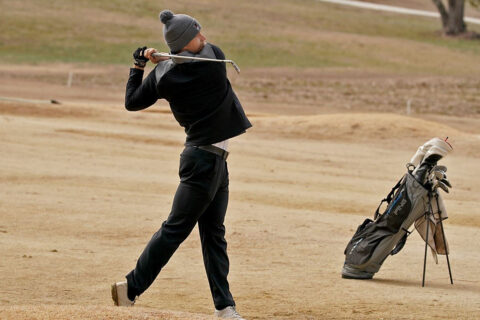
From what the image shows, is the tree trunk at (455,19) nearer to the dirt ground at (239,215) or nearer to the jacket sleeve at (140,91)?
the dirt ground at (239,215)

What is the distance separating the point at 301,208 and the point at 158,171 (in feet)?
13.5

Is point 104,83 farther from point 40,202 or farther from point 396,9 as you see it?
point 396,9

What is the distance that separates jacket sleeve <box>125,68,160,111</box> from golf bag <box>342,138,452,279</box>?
2.79 meters

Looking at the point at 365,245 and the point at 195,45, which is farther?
the point at 365,245

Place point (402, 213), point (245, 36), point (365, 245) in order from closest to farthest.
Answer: point (402, 213) < point (365, 245) < point (245, 36)

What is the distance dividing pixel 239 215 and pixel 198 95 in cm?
613

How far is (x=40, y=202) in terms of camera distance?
509 inches

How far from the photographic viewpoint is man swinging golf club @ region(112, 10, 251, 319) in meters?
6.63

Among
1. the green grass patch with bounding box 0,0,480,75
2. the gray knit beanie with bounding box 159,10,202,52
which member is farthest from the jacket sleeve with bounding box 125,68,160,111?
the green grass patch with bounding box 0,0,480,75

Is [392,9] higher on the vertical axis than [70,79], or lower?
lower

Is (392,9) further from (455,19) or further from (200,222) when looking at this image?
(200,222)

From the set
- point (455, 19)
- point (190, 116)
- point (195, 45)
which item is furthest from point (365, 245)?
point (455, 19)

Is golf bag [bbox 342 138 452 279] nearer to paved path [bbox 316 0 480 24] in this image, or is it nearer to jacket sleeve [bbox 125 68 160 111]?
jacket sleeve [bbox 125 68 160 111]

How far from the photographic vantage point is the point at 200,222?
22.7ft
